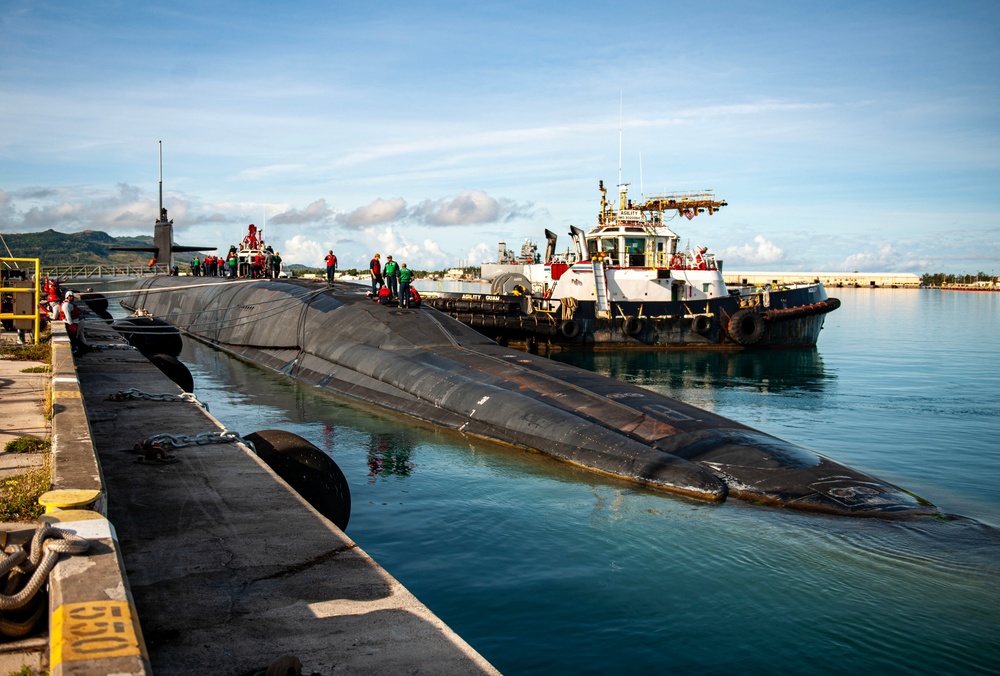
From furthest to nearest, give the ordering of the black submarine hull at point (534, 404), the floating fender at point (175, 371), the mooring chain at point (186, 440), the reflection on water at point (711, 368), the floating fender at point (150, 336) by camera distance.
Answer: the reflection on water at point (711, 368) < the floating fender at point (150, 336) < the floating fender at point (175, 371) < the black submarine hull at point (534, 404) < the mooring chain at point (186, 440)

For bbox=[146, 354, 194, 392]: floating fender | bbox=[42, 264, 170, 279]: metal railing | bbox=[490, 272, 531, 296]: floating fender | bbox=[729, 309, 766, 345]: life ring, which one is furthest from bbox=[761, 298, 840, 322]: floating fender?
bbox=[42, 264, 170, 279]: metal railing

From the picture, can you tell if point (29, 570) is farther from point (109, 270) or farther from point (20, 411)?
point (109, 270)

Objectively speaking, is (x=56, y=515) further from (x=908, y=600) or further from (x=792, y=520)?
(x=792, y=520)

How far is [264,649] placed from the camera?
531 cm

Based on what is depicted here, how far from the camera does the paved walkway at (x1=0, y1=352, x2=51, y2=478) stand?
362 inches

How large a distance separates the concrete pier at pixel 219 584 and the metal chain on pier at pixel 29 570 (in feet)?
0.30

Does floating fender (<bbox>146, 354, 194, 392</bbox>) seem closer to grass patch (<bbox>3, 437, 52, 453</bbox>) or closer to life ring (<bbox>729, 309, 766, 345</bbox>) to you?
grass patch (<bbox>3, 437, 52, 453</bbox>)

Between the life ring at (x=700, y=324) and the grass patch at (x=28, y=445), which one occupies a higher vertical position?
the life ring at (x=700, y=324)

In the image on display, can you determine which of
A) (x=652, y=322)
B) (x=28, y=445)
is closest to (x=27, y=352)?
(x=28, y=445)

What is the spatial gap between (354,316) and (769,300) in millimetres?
22437

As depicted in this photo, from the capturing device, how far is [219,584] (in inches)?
248

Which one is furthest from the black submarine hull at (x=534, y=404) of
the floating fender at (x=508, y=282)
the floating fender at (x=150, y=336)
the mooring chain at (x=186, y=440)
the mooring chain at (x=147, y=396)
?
the floating fender at (x=508, y=282)

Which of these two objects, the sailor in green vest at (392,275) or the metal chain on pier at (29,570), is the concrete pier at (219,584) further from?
the sailor in green vest at (392,275)

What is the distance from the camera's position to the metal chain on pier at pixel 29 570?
5082 mm
